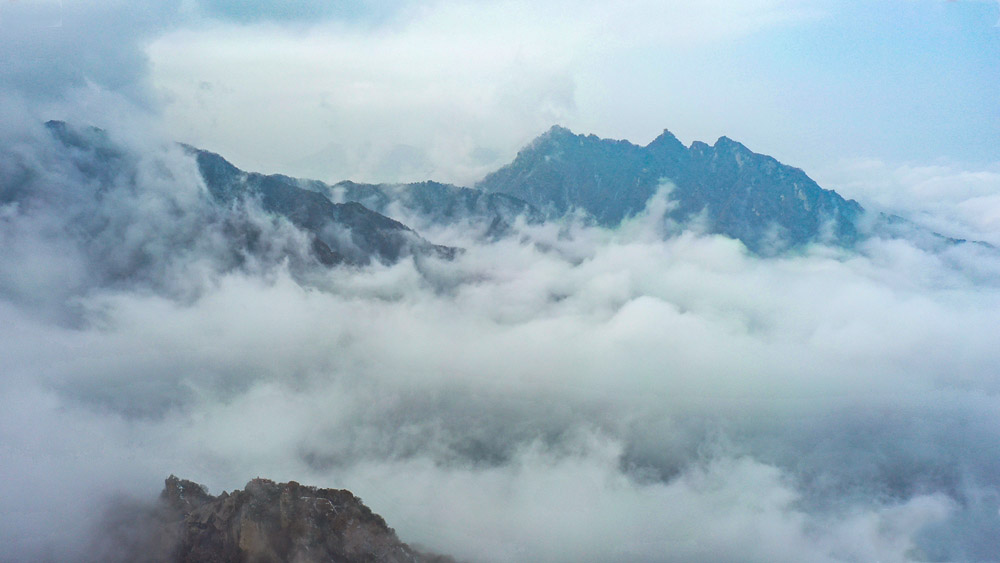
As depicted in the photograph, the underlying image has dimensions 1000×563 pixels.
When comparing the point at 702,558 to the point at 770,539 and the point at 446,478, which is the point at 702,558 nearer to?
the point at 770,539

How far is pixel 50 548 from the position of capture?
86.4 metres

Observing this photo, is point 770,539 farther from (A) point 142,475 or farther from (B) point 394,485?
(A) point 142,475

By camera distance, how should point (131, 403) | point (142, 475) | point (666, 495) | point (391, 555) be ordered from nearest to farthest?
1. point (391, 555)
2. point (142, 475)
3. point (666, 495)
4. point (131, 403)

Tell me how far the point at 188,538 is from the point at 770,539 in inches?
5267

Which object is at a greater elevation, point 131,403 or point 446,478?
point 131,403

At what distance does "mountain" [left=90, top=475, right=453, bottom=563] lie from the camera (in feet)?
243

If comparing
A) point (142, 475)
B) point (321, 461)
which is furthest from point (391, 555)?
point (321, 461)

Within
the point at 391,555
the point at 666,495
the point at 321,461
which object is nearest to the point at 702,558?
the point at 666,495

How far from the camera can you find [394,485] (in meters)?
163

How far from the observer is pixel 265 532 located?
74500mm

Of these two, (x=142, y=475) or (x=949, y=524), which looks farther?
(x=949, y=524)

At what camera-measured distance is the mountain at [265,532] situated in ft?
243

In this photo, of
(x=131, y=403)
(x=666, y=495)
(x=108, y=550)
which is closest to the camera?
(x=108, y=550)

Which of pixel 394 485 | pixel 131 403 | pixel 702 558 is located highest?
pixel 131 403
